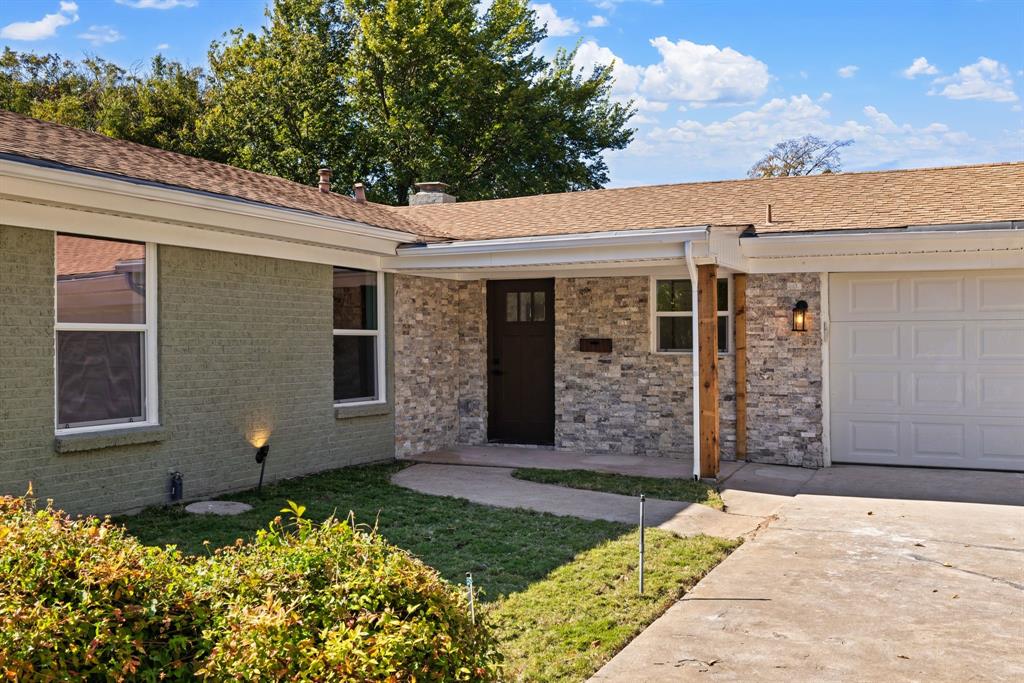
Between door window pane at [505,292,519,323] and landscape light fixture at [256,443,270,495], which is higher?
door window pane at [505,292,519,323]

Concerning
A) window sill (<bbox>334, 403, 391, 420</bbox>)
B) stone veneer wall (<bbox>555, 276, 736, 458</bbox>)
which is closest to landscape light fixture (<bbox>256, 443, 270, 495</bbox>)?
window sill (<bbox>334, 403, 391, 420</bbox>)

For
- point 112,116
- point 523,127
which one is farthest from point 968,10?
point 112,116

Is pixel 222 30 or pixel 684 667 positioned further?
pixel 222 30

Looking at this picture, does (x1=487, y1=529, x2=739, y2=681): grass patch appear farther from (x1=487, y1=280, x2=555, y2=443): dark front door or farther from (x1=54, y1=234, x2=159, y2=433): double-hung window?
(x1=487, y1=280, x2=555, y2=443): dark front door

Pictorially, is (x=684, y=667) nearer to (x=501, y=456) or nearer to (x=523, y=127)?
(x=501, y=456)

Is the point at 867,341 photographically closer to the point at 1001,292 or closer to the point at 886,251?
the point at 886,251

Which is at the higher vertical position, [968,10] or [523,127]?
[968,10]

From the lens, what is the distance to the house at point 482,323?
7.31 metres

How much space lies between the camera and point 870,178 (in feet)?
40.3

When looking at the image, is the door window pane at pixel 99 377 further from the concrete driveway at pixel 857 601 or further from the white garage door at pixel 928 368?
the white garage door at pixel 928 368

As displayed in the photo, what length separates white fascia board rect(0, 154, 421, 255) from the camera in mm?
6676

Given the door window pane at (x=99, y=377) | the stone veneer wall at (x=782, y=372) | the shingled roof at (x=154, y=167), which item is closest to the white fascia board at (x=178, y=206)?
the shingled roof at (x=154, y=167)

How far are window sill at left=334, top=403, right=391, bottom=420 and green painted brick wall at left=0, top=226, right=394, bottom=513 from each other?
3cm

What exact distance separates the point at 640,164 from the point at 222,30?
16.1m
